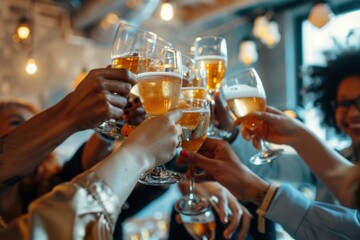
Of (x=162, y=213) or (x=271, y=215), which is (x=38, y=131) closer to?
(x=271, y=215)

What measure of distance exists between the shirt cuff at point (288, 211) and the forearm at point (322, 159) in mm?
200

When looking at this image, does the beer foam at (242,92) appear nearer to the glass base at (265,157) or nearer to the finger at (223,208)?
the glass base at (265,157)

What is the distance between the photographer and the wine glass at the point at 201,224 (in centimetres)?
91

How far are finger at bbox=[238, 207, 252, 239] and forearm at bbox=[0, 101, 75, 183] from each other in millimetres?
511

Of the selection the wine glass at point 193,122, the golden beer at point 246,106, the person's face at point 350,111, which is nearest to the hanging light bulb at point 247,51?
the person's face at point 350,111

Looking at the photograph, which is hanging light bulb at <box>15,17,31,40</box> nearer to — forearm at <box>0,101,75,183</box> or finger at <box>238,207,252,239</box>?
forearm at <box>0,101,75,183</box>

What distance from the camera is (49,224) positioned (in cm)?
45

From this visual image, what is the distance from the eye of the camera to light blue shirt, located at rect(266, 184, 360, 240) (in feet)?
2.89

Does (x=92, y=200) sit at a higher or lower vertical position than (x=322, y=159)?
higher

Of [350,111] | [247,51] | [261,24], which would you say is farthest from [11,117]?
[247,51]

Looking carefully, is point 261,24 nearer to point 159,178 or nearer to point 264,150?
point 264,150

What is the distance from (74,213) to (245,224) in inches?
23.3

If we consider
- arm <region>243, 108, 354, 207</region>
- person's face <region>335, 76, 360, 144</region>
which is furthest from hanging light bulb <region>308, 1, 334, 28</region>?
arm <region>243, 108, 354, 207</region>

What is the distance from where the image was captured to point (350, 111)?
176 centimetres
